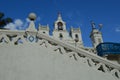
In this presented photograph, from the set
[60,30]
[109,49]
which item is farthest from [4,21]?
[60,30]

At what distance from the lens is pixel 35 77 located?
4871 mm

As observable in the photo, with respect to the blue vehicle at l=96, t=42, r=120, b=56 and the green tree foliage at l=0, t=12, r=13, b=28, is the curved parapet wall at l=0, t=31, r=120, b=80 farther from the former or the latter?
the green tree foliage at l=0, t=12, r=13, b=28

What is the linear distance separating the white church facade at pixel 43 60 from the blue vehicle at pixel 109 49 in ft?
28.6

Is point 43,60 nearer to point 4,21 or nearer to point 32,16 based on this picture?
point 32,16

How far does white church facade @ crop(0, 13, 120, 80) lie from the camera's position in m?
4.93

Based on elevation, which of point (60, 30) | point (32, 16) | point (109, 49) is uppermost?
point (60, 30)

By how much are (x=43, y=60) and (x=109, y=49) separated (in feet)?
34.4

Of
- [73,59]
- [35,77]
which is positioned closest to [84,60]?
[73,59]

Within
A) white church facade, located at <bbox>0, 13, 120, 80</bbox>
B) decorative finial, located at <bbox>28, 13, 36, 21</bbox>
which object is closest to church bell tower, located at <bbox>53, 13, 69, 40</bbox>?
decorative finial, located at <bbox>28, 13, 36, 21</bbox>

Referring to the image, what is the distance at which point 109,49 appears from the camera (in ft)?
47.6

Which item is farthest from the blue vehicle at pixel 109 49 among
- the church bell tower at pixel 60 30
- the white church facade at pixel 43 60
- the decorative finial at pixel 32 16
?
the church bell tower at pixel 60 30

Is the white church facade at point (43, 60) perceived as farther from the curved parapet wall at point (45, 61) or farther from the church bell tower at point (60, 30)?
the church bell tower at point (60, 30)

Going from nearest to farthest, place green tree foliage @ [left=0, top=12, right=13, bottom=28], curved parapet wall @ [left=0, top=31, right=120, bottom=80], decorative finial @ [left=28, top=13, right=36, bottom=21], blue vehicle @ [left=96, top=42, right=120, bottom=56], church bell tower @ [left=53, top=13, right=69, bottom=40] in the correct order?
curved parapet wall @ [left=0, top=31, right=120, bottom=80] → decorative finial @ [left=28, top=13, right=36, bottom=21] → blue vehicle @ [left=96, top=42, right=120, bottom=56] → green tree foliage @ [left=0, top=12, right=13, bottom=28] → church bell tower @ [left=53, top=13, right=69, bottom=40]

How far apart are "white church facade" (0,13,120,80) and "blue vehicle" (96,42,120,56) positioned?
8717mm
